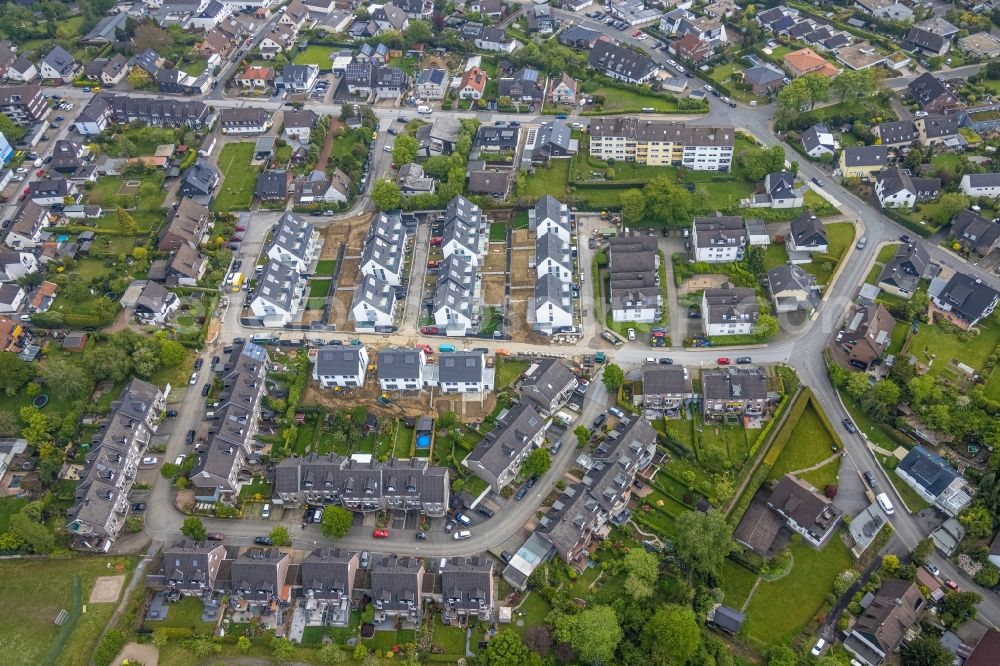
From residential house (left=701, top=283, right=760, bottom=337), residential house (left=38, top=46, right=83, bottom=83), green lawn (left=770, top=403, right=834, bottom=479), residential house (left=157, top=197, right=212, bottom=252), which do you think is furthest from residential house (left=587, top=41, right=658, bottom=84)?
residential house (left=38, top=46, right=83, bottom=83)

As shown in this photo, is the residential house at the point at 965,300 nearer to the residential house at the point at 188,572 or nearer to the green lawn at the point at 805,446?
the green lawn at the point at 805,446

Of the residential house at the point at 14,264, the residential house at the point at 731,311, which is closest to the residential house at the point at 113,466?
the residential house at the point at 14,264

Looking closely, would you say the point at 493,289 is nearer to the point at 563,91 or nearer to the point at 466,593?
the point at 466,593

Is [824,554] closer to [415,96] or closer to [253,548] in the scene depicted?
[253,548]

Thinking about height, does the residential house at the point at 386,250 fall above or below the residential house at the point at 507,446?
above

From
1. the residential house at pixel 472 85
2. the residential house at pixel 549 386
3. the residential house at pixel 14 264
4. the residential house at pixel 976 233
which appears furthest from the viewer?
the residential house at pixel 472 85

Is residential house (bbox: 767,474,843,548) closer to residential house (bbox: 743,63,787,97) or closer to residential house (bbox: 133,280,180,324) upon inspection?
residential house (bbox: 133,280,180,324)
